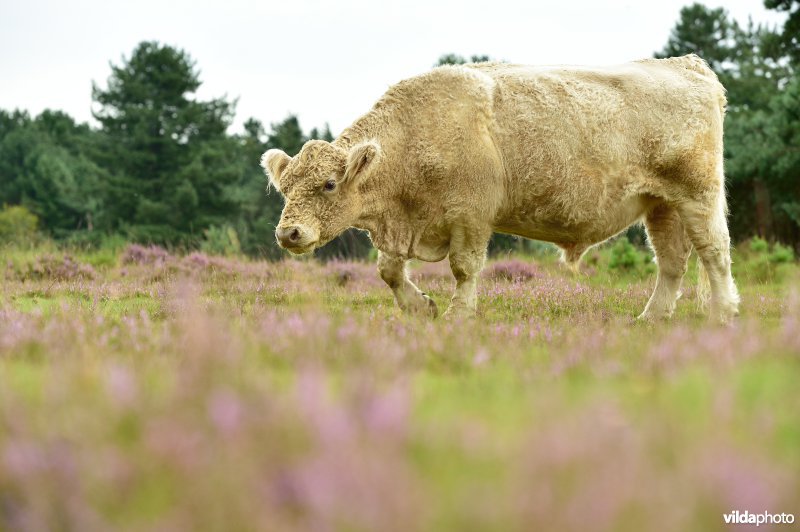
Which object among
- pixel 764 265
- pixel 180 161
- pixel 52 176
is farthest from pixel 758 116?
pixel 52 176

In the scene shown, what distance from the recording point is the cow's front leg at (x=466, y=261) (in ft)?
26.4

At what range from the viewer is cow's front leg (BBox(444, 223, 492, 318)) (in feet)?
26.4

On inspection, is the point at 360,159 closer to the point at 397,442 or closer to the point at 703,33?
the point at 397,442

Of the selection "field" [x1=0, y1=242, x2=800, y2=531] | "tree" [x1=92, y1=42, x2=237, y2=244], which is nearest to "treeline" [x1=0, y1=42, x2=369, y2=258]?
"tree" [x1=92, y1=42, x2=237, y2=244]

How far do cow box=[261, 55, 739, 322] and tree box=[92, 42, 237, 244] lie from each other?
4050cm

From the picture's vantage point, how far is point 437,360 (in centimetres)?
419

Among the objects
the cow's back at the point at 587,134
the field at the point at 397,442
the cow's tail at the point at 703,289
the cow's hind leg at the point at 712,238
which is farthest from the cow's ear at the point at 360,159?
the cow's tail at the point at 703,289

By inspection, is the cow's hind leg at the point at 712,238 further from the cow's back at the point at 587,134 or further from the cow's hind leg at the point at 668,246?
the cow's hind leg at the point at 668,246

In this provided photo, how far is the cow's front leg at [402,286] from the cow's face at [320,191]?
0.69 meters

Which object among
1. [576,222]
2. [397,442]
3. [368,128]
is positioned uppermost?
[368,128]

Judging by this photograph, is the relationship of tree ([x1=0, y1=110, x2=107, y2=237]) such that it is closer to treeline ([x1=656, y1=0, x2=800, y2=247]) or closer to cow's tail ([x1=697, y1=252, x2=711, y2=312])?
treeline ([x1=656, y1=0, x2=800, y2=247])

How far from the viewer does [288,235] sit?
24.3ft

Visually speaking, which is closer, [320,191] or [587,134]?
[320,191]

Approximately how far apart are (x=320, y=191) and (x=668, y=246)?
4.70 m
